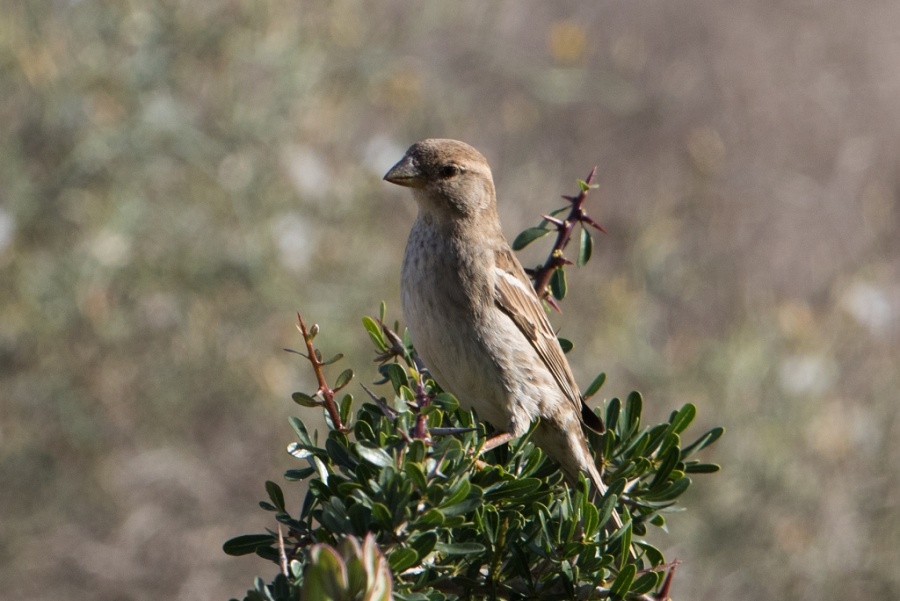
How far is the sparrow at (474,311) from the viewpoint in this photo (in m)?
4.05

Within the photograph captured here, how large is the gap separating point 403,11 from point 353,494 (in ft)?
37.1

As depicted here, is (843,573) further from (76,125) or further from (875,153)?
(875,153)

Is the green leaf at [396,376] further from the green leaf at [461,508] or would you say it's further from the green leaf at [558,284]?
the green leaf at [461,508]

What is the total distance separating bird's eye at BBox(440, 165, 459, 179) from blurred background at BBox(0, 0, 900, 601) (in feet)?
10.9

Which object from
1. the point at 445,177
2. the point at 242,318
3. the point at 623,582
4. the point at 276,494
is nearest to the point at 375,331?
the point at 276,494

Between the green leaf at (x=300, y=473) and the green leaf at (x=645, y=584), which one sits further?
the green leaf at (x=300, y=473)

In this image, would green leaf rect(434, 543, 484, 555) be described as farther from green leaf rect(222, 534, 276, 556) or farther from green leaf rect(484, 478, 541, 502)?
green leaf rect(222, 534, 276, 556)

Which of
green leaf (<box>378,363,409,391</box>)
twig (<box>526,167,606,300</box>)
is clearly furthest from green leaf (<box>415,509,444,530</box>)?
twig (<box>526,167,606,300</box>)

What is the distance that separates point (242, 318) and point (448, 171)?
367 cm

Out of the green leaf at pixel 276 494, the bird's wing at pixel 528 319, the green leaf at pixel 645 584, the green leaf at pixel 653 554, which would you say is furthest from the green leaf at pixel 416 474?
the bird's wing at pixel 528 319

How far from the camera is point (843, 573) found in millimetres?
7871

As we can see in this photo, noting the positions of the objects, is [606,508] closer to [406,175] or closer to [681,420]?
[681,420]

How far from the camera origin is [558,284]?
330 cm

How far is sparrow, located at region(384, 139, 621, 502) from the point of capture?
13.3 feet
